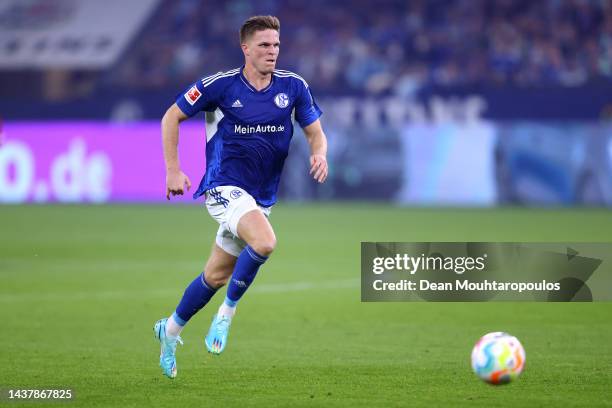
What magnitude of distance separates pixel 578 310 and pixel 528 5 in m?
19.8

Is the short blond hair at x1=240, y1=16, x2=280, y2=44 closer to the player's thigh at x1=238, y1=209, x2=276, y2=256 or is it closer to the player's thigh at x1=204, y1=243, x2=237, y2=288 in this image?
the player's thigh at x1=238, y1=209, x2=276, y2=256

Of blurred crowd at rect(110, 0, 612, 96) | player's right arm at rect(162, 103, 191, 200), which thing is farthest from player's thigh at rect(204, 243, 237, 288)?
blurred crowd at rect(110, 0, 612, 96)

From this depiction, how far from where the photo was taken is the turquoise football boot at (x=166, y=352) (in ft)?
23.5

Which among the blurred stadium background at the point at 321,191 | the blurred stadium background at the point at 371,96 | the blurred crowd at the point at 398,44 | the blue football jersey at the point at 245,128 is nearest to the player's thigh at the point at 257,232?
the blue football jersey at the point at 245,128

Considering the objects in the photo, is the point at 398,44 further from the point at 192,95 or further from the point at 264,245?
the point at 264,245

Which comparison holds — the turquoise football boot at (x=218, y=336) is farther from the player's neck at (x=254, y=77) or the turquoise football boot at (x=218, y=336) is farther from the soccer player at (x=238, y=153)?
the player's neck at (x=254, y=77)

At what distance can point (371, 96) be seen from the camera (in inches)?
1030

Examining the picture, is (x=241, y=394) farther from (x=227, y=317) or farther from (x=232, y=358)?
(x=232, y=358)

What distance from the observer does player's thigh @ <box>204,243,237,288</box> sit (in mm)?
7496

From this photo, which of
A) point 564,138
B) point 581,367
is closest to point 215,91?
point 581,367

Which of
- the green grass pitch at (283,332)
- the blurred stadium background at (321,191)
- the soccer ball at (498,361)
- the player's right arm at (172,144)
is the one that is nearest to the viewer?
the soccer ball at (498,361)

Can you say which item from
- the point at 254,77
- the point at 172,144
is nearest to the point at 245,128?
the point at 254,77

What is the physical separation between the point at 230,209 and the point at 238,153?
40 centimetres

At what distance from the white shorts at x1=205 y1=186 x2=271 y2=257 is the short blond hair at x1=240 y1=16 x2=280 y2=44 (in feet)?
3.19
